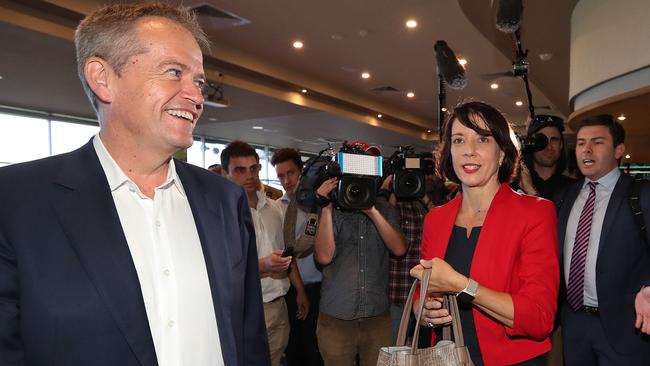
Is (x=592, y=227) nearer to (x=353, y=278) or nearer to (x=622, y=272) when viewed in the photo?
(x=622, y=272)

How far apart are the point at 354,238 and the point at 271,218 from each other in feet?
2.14

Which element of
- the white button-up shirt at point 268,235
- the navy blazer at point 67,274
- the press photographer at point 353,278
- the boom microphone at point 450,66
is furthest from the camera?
the white button-up shirt at point 268,235

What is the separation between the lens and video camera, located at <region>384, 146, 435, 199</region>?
2359 millimetres

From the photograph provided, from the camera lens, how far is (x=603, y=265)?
2127 mm

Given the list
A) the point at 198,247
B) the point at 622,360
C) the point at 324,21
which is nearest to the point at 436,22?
the point at 324,21

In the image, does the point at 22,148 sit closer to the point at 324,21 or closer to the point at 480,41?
the point at 324,21

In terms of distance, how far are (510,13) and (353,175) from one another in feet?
4.40

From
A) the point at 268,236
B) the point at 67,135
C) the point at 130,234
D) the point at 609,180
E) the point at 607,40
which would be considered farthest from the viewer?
the point at 67,135

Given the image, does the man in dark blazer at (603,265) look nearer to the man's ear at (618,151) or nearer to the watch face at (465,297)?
the man's ear at (618,151)

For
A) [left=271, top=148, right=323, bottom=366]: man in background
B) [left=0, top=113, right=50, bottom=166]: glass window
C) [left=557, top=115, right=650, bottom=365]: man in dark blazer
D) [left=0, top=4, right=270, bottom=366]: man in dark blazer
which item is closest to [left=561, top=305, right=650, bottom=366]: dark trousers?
[left=557, top=115, right=650, bottom=365]: man in dark blazer

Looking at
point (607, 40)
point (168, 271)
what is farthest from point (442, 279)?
point (607, 40)

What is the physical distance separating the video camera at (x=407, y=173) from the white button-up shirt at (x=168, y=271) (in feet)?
4.76

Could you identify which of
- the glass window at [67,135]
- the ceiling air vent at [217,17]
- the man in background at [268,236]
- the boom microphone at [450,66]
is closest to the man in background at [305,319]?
the man in background at [268,236]

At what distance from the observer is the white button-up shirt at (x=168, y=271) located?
972 millimetres
